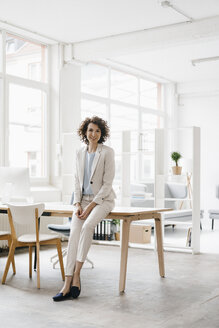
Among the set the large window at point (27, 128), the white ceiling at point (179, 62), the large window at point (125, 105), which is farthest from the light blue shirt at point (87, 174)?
the large window at point (125, 105)

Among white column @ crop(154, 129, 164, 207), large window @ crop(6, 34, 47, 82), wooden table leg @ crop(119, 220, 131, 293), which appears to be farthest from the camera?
large window @ crop(6, 34, 47, 82)

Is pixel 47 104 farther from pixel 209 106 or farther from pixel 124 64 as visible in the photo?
pixel 209 106

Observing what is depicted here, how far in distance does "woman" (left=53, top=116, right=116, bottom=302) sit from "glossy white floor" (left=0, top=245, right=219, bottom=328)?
1.25 feet

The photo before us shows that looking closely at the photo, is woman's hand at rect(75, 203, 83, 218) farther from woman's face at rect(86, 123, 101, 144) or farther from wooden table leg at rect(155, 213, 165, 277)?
wooden table leg at rect(155, 213, 165, 277)

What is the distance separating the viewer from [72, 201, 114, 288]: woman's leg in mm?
4367

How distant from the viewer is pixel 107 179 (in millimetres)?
4648

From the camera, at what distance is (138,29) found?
754 centimetres

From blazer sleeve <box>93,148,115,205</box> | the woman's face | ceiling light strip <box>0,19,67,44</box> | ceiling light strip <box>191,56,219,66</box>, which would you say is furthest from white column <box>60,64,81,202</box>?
blazer sleeve <box>93,148,115,205</box>

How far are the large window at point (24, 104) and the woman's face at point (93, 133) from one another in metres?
3.04

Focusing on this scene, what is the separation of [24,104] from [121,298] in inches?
179

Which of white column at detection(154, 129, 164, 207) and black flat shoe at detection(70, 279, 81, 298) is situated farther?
white column at detection(154, 129, 164, 207)

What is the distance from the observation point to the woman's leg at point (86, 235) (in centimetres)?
437

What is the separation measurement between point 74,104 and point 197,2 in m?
2.99

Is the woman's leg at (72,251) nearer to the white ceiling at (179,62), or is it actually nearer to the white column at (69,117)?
Result: the white column at (69,117)
